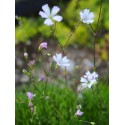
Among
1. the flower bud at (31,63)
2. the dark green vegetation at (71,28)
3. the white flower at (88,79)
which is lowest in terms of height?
→ the white flower at (88,79)

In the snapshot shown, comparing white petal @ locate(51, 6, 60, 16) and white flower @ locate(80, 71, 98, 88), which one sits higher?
white petal @ locate(51, 6, 60, 16)

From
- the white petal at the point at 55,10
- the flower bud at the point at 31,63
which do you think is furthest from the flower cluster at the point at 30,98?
the white petal at the point at 55,10

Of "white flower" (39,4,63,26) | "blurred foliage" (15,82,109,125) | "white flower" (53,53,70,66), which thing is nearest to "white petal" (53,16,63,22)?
"white flower" (39,4,63,26)

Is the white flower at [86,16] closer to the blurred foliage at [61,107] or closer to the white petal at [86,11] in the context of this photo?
the white petal at [86,11]

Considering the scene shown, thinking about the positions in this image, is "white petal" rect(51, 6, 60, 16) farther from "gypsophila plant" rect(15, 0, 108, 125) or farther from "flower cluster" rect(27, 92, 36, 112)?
"flower cluster" rect(27, 92, 36, 112)

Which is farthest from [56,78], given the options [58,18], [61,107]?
[58,18]

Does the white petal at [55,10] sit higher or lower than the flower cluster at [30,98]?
higher

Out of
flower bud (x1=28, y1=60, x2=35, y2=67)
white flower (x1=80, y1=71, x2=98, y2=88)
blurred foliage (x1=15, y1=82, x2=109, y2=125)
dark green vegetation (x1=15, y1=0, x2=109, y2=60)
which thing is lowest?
blurred foliage (x1=15, y1=82, x2=109, y2=125)
